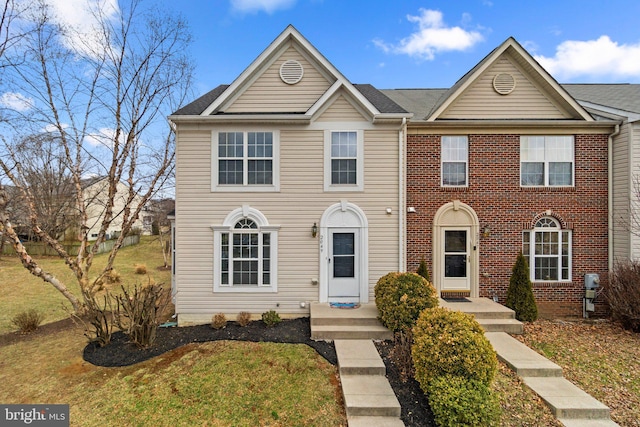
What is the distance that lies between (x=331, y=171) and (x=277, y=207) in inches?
75.5

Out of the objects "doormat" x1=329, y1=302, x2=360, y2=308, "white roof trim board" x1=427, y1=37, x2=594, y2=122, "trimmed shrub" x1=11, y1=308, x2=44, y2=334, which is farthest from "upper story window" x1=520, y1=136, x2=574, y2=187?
"trimmed shrub" x1=11, y1=308, x2=44, y2=334

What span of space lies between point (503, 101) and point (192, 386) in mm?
11392

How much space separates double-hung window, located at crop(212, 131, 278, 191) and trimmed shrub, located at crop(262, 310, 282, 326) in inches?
138

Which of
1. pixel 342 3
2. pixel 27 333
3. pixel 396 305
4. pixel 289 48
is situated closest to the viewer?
pixel 396 305

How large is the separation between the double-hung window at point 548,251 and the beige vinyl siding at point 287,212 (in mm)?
4563

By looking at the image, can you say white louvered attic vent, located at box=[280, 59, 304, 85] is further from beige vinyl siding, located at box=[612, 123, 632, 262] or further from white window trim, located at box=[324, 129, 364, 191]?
beige vinyl siding, located at box=[612, 123, 632, 262]

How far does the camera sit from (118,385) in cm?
525

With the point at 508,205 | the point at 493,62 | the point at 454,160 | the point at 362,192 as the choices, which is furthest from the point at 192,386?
the point at 493,62

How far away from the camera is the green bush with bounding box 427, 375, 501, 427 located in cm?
394

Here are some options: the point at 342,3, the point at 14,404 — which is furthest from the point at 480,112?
the point at 14,404

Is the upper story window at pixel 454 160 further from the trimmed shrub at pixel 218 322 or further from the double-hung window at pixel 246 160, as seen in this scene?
the trimmed shrub at pixel 218 322

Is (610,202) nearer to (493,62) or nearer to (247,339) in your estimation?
(493,62)

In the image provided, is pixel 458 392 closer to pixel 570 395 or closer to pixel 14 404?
pixel 570 395

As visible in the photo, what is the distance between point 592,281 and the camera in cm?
870
